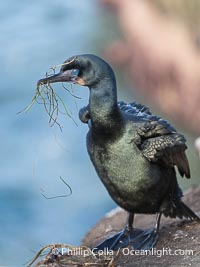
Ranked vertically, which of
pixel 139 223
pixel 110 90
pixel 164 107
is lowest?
pixel 139 223

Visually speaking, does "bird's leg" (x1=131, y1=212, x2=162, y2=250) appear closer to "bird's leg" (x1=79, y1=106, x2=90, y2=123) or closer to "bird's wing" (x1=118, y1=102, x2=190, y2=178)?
"bird's wing" (x1=118, y1=102, x2=190, y2=178)

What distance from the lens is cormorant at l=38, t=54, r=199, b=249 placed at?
368 centimetres

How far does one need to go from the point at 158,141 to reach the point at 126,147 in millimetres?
178

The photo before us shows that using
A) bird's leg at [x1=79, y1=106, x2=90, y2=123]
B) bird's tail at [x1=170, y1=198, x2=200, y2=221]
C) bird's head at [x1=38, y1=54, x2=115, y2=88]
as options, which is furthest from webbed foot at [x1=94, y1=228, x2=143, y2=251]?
bird's head at [x1=38, y1=54, x2=115, y2=88]

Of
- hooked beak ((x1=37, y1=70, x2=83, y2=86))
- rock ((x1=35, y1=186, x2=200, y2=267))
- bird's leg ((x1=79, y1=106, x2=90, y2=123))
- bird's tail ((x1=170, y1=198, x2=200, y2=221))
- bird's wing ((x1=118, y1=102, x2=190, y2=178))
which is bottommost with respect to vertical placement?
rock ((x1=35, y1=186, x2=200, y2=267))

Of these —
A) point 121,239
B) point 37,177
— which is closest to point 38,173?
point 37,177

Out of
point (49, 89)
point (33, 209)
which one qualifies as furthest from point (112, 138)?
point (33, 209)

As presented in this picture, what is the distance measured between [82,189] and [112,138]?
147 inches

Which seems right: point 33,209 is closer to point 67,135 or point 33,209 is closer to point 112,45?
point 67,135

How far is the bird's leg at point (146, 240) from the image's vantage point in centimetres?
406

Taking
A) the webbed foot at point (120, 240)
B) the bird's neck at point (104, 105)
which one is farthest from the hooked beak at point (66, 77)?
the webbed foot at point (120, 240)

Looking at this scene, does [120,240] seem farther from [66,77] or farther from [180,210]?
[66,77]

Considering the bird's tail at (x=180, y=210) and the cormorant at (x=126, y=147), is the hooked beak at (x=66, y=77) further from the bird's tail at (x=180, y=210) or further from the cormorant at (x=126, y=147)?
the bird's tail at (x=180, y=210)

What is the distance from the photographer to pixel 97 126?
3.78 meters
